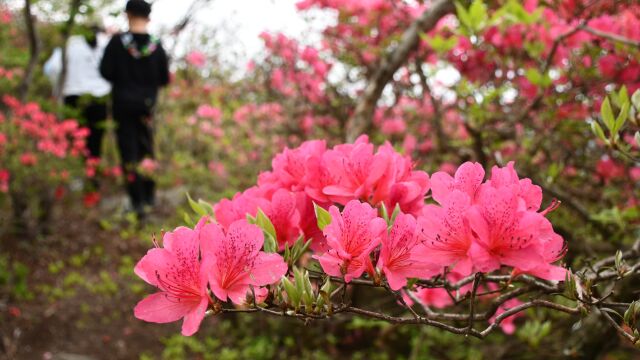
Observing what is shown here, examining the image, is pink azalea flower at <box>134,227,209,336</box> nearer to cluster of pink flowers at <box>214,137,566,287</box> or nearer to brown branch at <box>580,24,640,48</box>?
cluster of pink flowers at <box>214,137,566,287</box>

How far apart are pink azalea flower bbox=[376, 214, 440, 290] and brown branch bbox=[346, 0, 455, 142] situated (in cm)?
158

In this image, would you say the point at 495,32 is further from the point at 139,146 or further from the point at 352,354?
the point at 139,146

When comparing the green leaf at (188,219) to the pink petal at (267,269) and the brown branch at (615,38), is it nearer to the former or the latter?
the pink petal at (267,269)

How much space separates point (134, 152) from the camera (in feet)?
17.7

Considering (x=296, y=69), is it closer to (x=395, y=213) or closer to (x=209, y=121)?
(x=209, y=121)

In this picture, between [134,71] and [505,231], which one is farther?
[134,71]

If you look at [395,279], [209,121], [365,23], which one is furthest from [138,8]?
[395,279]

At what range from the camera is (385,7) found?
128 inches

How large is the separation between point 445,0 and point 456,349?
6.66ft

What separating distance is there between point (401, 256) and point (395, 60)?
5.84ft

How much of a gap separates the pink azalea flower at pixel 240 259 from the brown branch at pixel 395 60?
1.61 m

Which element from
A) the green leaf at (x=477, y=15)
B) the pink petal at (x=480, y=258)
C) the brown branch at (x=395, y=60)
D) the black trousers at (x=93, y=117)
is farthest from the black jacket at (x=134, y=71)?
the pink petal at (x=480, y=258)

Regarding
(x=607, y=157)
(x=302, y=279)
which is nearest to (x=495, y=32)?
(x=607, y=157)

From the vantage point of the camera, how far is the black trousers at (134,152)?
17.3 ft
